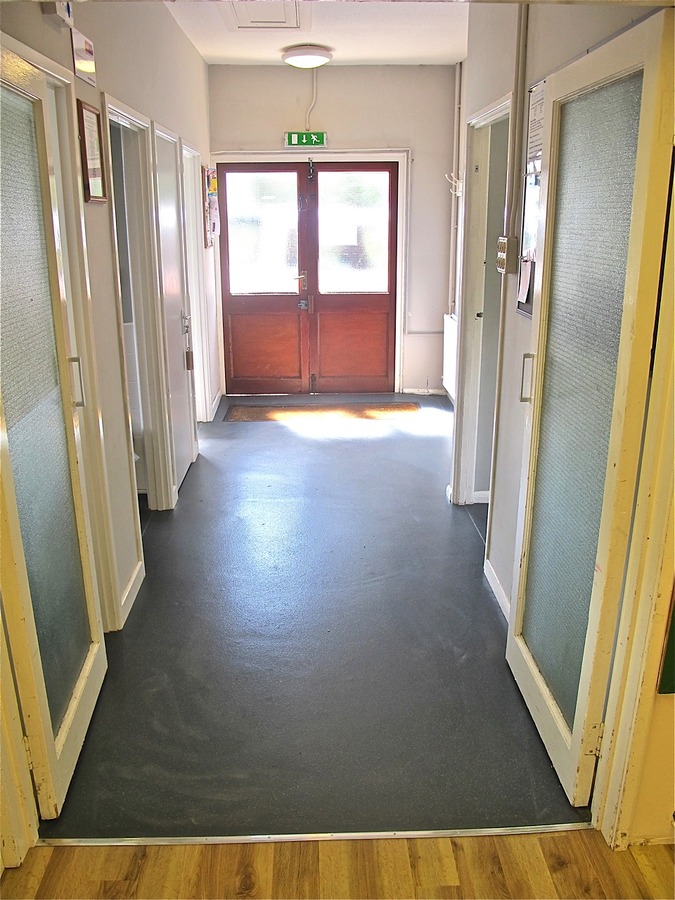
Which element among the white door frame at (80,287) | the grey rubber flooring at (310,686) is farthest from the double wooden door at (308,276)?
the white door frame at (80,287)

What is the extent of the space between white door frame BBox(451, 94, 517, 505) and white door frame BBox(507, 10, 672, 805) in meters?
1.63

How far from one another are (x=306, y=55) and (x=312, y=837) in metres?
5.01

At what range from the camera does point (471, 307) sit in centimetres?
397

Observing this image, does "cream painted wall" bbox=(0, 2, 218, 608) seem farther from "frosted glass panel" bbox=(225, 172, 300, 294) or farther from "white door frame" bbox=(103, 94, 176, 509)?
"frosted glass panel" bbox=(225, 172, 300, 294)

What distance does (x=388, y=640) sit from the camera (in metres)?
2.93

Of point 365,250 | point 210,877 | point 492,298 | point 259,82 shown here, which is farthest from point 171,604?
point 259,82

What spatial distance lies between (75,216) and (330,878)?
2.15 m

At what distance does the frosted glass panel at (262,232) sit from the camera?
6.35 meters

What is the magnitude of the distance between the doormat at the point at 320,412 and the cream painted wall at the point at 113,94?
2569 millimetres

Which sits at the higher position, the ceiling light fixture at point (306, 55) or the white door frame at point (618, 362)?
the ceiling light fixture at point (306, 55)

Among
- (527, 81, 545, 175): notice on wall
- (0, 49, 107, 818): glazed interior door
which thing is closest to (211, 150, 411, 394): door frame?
(527, 81, 545, 175): notice on wall

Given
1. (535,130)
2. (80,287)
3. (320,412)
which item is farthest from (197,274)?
→ (535,130)

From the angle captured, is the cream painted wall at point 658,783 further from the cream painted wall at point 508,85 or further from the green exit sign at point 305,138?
the green exit sign at point 305,138

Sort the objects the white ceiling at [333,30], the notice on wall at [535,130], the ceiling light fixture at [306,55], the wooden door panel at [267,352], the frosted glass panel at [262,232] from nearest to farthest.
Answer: the notice on wall at [535,130]
the white ceiling at [333,30]
the ceiling light fixture at [306,55]
the frosted glass panel at [262,232]
the wooden door panel at [267,352]
